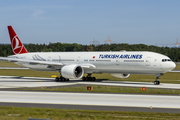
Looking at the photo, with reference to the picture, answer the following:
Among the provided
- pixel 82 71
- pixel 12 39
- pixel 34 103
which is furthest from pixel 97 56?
pixel 34 103

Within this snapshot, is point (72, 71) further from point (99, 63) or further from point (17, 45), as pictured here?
point (17, 45)

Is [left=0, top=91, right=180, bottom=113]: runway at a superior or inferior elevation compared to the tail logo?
inferior

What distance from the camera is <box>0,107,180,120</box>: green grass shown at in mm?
19122

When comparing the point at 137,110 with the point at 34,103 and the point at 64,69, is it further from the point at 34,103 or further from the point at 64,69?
the point at 64,69

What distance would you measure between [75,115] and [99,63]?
2938 centimetres

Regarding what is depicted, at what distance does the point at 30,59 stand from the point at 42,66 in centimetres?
340

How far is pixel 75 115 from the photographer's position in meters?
20.0

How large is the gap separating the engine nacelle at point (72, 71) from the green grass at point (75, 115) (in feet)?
82.3

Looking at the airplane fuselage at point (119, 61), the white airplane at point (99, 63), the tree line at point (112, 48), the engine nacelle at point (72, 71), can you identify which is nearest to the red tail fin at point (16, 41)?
the white airplane at point (99, 63)

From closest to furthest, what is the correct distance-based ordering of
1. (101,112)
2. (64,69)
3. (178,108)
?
(101,112), (178,108), (64,69)

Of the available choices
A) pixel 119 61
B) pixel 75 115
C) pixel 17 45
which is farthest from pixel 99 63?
pixel 75 115

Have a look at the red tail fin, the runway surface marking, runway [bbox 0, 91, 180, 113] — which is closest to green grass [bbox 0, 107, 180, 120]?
runway [bbox 0, 91, 180, 113]

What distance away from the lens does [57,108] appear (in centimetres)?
2320

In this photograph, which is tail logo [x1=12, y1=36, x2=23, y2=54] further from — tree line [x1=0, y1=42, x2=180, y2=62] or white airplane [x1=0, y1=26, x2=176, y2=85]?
tree line [x1=0, y1=42, x2=180, y2=62]
